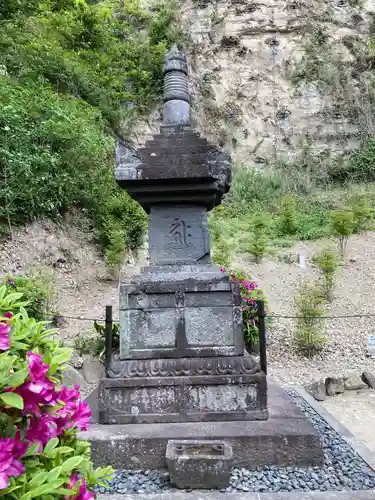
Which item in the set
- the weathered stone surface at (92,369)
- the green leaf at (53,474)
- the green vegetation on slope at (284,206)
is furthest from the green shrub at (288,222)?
the green leaf at (53,474)

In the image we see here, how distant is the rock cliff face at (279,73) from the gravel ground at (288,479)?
1414 centimetres

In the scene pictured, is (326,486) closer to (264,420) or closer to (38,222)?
(264,420)

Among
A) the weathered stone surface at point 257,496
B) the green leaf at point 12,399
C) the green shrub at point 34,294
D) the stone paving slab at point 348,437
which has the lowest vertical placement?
the weathered stone surface at point 257,496

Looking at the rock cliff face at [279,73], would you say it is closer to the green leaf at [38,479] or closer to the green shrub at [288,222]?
the green shrub at [288,222]

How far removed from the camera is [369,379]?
562 centimetres

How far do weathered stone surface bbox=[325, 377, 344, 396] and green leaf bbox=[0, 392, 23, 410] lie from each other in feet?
17.2

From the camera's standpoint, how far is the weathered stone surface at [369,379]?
18.4 ft

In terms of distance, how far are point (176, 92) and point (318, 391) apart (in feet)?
13.8

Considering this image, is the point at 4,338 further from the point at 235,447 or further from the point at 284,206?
the point at 284,206

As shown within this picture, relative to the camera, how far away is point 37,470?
115 cm

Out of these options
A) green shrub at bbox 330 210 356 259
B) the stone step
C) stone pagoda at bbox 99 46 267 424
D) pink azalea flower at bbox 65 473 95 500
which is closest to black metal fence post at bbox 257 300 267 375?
stone pagoda at bbox 99 46 267 424

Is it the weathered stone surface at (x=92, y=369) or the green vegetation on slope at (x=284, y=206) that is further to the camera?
the green vegetation on slope at (x=284, y=206)

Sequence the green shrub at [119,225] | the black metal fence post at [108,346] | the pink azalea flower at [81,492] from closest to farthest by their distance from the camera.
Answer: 1. the pink azalea flower at [81,492]
2. the black metal fence post at [108,346]
3. the green shrub at [119,225]

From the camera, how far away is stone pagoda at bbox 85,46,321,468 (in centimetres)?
284
